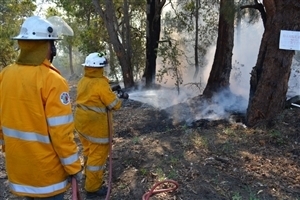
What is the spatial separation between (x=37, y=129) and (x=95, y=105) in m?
1.74

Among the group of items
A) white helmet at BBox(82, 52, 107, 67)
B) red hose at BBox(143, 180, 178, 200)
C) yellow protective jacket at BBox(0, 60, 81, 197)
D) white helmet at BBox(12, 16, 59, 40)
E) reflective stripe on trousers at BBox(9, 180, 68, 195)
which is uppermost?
white helmet at BBox(12, 16, 59, 40)

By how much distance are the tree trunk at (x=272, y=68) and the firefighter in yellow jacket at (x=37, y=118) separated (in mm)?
3911

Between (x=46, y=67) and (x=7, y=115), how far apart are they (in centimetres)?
46

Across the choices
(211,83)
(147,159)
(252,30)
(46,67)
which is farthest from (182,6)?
(46,67)

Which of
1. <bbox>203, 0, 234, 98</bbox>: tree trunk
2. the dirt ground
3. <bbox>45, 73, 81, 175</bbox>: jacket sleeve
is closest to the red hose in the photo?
the dirt ground

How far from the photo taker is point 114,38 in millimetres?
11953

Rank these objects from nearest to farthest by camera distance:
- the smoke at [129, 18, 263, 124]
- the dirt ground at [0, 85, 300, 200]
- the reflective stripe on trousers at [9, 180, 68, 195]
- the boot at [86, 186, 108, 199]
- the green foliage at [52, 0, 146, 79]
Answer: the reflective stripe on trousers at [9, 180, 68, 195], the dirt ground at [0, 85, 300, 200], the boot at [86, 186, 108, 199], the smoke at [129, 18, 263, 124], the green foliage at [52, 0, 146, 79]

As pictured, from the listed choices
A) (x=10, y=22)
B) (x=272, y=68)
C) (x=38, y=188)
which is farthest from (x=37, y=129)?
(x=10, y=22)

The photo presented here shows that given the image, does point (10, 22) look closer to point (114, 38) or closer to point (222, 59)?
point (114, 38)

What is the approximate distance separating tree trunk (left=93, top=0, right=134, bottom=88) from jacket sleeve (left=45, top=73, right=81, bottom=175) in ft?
31.3

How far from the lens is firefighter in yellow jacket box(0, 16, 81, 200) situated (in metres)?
2.40

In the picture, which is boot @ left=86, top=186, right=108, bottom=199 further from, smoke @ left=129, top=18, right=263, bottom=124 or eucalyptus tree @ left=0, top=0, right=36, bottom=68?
eucalyptus tree @ left=0, top=0, right=36, bottom=68

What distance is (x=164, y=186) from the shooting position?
387cm

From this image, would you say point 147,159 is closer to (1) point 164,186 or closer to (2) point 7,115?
(1) point 164,186
